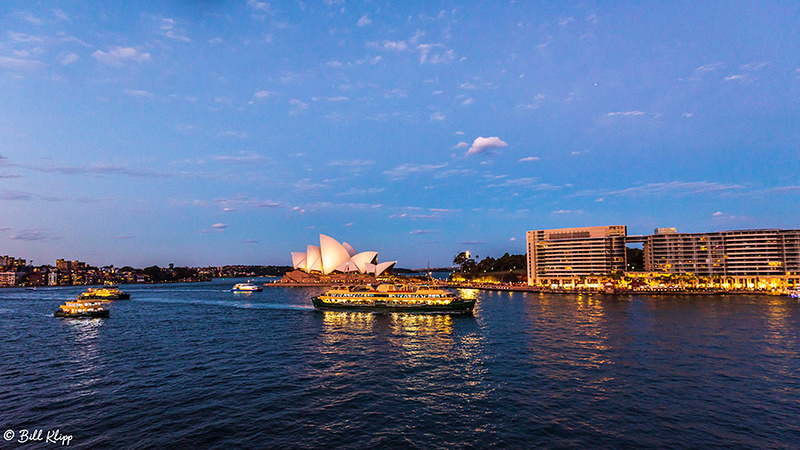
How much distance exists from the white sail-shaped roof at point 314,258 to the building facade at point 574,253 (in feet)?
309

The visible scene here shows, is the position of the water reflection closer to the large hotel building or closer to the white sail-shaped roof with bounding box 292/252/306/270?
the white sail-shaped roof with bounding box 292/252/306/270

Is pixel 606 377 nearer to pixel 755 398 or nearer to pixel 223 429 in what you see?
pixel 755 398

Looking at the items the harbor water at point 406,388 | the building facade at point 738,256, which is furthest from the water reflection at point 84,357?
the building facade at point 738,256

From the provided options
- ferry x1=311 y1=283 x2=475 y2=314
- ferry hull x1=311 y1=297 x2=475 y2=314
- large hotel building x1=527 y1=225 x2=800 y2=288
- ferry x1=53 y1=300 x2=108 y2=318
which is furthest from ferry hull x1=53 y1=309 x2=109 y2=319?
large hotel building x1=527 y1=225 x2=800 y2=288

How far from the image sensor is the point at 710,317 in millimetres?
62969

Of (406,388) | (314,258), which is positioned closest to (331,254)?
(314,258)

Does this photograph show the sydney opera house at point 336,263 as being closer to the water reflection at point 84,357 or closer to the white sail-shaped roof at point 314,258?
the white sail-shaped roof at point 314,258

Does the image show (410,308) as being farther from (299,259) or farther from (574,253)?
(299,259)

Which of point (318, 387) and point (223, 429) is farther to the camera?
point (318, 387)

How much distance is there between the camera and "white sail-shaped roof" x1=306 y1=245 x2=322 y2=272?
18462cm

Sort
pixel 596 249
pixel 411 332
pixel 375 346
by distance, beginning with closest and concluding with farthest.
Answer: pixel 375 346, pixel 411 332, pixel 596 249

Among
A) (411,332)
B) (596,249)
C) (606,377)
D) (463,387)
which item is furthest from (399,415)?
(596,249)

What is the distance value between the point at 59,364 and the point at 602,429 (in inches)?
1615

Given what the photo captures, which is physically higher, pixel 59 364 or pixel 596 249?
pixel 596 249
